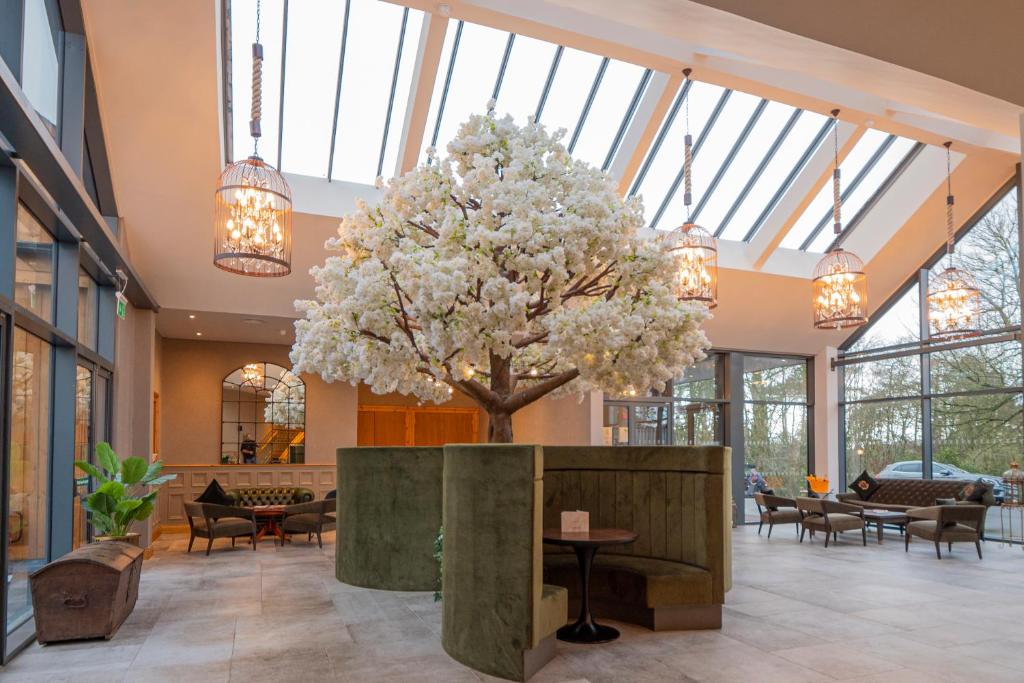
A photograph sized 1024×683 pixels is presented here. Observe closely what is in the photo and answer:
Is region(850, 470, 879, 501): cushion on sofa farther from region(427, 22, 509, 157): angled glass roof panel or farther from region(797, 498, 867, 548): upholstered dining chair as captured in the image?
region(427, 22, 509, 157): angled glass roof panel

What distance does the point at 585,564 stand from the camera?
5598 millimetres

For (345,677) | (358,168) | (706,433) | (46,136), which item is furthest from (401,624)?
(706,433)

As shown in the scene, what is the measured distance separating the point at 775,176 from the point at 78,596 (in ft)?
35.3

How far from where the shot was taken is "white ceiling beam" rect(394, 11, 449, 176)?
834cm

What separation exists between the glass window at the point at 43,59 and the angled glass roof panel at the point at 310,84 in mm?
2195

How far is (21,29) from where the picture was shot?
206 inches

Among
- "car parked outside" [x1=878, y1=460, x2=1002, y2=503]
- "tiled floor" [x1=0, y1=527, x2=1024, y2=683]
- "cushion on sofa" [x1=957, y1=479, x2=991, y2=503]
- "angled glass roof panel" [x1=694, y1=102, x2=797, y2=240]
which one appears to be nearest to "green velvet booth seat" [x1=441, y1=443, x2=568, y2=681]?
"tiled floor" [x1=0, y1=527, x2=1024, y2=683]

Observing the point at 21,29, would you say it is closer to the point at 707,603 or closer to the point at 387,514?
the point at 387,514

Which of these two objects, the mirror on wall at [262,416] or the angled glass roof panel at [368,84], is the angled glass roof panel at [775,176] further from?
the mirror on wall at [262,416]

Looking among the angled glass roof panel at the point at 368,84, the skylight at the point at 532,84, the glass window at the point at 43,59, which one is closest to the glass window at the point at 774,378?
the skylight at the point at 532,84

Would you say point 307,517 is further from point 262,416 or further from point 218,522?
point 262,416

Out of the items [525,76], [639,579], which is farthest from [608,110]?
[639,579]

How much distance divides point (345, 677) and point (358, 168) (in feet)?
24.0

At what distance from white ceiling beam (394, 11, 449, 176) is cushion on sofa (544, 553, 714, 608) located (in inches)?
217
